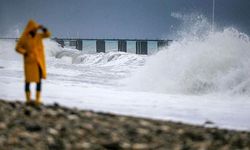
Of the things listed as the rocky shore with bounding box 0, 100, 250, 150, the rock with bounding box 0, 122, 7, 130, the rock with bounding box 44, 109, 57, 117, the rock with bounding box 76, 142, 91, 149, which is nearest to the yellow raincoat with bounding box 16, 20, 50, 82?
the rocky shore with bounding box 0, 100, 250, 150

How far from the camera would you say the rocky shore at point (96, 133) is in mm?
6473

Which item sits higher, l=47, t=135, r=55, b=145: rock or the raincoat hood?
the raincoat hood

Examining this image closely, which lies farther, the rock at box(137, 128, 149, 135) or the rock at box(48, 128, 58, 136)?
the rock at box(137, 128, 149, 135)

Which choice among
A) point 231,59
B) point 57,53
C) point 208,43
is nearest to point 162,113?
point 231,59

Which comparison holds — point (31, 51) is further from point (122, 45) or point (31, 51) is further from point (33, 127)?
point (122, 45)

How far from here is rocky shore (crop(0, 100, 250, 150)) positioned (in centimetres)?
647

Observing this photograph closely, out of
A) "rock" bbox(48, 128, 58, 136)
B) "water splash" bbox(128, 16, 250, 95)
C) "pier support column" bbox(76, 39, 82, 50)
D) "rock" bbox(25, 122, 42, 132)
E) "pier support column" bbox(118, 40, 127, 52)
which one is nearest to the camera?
"rock" bbox(48, 128, 58, 136)

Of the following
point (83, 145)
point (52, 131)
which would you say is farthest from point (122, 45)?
point (83, 145)

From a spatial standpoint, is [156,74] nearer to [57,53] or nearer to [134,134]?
[134,134]

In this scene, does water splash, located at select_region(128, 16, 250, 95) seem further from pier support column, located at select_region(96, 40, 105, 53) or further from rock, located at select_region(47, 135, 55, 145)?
pier support column, located at select_region(96, 40, 105, 53)

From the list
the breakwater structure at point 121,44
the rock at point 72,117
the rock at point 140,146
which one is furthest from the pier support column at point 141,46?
the rock at point 140,146

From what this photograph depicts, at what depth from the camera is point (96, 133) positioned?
6922 mm

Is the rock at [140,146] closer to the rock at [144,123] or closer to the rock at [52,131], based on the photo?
the rock at [144,123]

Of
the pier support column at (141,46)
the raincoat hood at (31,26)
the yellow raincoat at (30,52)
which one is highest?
the raincoat hood at (31,26)
